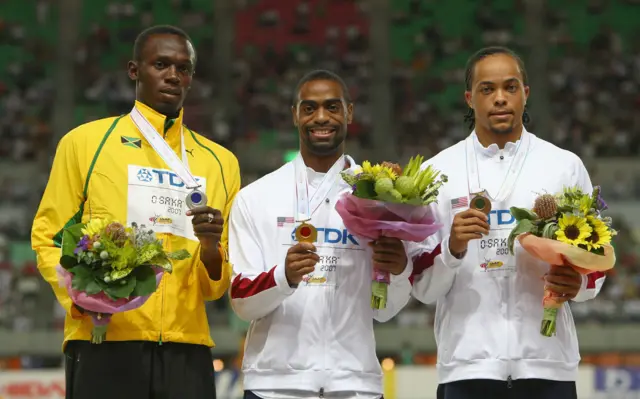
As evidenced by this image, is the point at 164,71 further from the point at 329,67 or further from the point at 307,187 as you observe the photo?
the point at 329,67

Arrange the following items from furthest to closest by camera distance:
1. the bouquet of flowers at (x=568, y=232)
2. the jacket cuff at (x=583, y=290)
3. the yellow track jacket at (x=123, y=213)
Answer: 1. the yellow track jacket at (x=123, y=213)
2. the jacket cuff at (x=583, y=290)
3. the bouquet of flowers at (x=568, y=232)

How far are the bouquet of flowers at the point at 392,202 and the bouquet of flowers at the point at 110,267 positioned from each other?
83 centimetres

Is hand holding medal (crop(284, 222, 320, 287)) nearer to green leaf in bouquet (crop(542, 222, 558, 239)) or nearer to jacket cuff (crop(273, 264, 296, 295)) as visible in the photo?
jacket cuff (crop(273, 264, 296, 295))

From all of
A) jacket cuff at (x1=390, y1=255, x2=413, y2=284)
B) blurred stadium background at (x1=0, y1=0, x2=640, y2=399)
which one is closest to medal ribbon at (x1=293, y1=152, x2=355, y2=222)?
jacket cuff at (x1=390, y1=255, x2=413, y2=284)

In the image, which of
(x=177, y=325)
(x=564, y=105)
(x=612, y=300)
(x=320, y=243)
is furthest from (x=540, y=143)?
(x=564, y=105)

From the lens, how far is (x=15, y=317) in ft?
43.1

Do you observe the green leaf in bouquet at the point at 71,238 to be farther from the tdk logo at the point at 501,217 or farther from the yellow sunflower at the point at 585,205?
the yellow sunflower at the point at 585,205

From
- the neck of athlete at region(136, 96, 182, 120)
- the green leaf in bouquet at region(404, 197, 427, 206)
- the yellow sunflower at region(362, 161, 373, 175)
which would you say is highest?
the neck of athlete at region(136, 96, 182, 120)

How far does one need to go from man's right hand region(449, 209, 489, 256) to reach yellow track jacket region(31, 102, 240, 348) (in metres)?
1.09

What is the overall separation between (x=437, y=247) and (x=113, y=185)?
1.49m

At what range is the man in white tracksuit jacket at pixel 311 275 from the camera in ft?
14.2

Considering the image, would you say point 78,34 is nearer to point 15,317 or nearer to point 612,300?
point 15,317

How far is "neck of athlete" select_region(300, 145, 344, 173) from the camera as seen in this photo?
4.69m

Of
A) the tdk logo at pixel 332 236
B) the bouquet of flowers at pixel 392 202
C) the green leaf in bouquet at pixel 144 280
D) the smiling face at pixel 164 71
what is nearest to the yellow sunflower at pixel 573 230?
the bouquet of flowers at pixel 392 202
